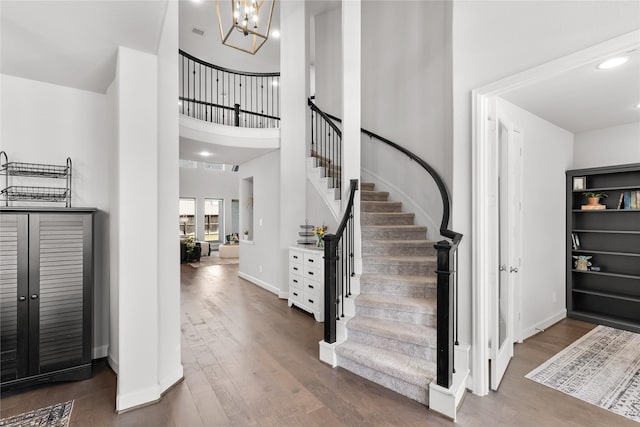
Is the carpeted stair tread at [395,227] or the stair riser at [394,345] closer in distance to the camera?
the stair riser at [394,345]

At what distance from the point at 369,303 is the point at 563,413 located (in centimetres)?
169

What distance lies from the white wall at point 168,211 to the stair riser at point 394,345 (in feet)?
5.47

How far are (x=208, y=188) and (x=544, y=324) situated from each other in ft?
38.5

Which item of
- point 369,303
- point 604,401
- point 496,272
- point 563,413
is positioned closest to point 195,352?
point 369,303

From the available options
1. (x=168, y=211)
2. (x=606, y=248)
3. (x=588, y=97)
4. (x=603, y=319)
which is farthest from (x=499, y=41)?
(x=603, y=319)

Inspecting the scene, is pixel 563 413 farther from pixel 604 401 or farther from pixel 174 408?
pixel 174 408

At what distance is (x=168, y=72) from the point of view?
8.93 feet

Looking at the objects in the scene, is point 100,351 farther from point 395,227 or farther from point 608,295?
point 608,295

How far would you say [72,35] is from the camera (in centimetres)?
222

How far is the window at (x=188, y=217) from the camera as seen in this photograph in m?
12.4

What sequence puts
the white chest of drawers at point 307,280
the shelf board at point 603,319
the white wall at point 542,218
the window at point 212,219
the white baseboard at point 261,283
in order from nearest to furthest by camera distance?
1. the white wall at point 542,218
2. the shelf board at point 603,319
3. the white chest of drawers at point 307,280
4. the white baseboard at point 261,283
5. the window at point 212,219

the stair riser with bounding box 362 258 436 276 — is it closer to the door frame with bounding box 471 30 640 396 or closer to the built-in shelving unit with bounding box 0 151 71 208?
the door frame with bounding box 471 30 640 396

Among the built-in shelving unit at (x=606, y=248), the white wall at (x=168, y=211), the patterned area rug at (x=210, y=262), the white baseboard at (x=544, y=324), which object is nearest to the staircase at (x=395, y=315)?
the white baseboard at (x=544, y=324)

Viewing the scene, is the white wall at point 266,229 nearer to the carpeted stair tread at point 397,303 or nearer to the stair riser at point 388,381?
the carpeted stair tread at point 397,303
